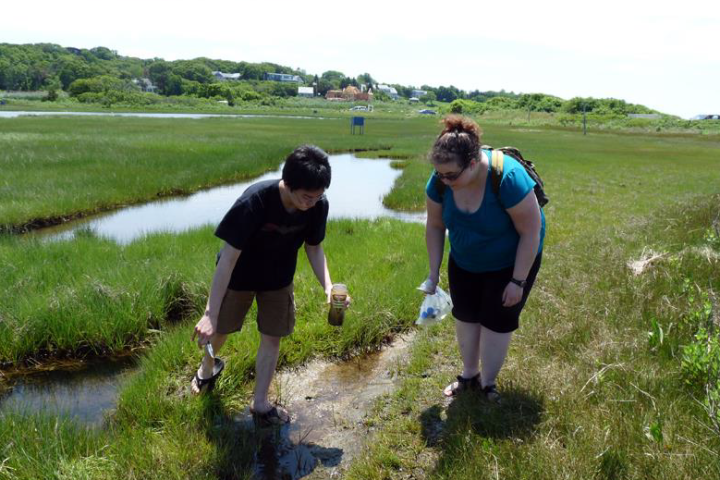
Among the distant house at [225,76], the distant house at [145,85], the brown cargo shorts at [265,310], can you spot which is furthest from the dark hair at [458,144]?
the distant house at [225,76]

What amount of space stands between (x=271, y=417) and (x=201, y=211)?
29.4ft

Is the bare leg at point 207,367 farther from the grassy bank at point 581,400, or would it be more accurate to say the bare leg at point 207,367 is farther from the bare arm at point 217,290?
the grassy bank at point 581,400

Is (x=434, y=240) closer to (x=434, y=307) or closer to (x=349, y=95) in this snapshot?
(x=434, y=307)

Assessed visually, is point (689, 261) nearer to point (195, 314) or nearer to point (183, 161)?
point (195, 314)

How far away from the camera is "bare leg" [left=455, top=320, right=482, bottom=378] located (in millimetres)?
3547

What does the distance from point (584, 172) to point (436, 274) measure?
58.2ft

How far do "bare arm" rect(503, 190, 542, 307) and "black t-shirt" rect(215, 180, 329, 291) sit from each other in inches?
46.0

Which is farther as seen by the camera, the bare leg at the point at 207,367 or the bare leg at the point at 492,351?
the bare leg at the point at 207,367

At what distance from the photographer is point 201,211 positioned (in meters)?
11.9

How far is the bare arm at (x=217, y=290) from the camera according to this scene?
2922 millimetres

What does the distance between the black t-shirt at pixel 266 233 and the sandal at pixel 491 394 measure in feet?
4.96

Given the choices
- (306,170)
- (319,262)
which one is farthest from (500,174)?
(319,262)

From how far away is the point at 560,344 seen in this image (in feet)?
13.9

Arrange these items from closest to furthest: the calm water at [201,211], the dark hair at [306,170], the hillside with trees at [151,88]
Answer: the dark hair at [306,170] < the calm water at [201,211] < the hillside with trees at [151,88]
